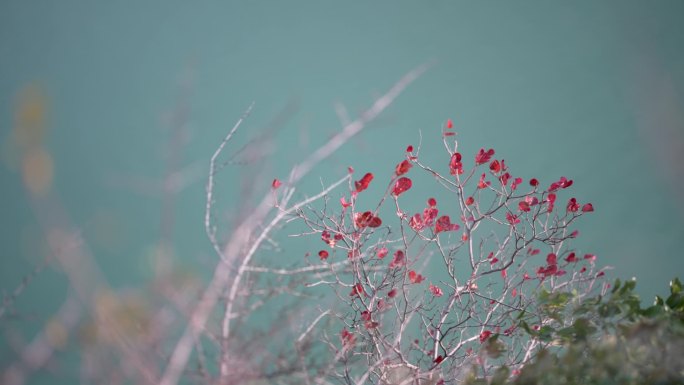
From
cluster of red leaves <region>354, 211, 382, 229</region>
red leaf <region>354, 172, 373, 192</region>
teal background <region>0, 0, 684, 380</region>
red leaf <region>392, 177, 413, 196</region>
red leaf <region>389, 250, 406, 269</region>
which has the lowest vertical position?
red leaf <region>389, 250, 406, 269</region>

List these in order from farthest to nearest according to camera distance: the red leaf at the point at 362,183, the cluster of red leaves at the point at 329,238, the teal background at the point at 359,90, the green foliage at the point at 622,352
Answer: the teal background at the point at 359,90 < the cluster of red leaves at the point at 329,238 < the red leaf at the point at 362,183 < the green foliage at the point at 622,352

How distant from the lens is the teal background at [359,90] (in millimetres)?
4867

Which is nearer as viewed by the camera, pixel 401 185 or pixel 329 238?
pixel 401 185

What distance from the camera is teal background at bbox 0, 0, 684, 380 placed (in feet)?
16.0

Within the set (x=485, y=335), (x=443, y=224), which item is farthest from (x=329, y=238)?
(x=485, y=335)

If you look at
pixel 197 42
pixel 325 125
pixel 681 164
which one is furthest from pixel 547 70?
pixel 197 42

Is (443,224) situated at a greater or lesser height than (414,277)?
greater

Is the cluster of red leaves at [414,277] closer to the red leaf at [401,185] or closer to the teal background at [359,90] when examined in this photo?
the red leaf at [401,185]

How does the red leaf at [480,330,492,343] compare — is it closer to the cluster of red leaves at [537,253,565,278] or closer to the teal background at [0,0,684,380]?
the cluster of red leaves at [537,253,565,278]

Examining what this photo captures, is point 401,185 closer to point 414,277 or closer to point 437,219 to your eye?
point 437,219

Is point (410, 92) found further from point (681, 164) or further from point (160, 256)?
point (160, 256)

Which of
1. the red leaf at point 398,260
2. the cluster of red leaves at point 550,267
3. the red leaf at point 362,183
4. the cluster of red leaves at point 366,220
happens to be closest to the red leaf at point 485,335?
the cluster of red leaves at point 550,267

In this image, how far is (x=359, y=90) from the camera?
215 inches

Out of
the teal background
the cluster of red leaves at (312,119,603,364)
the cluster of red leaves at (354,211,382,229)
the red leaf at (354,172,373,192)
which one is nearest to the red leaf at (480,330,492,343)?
the cluster of red leaves at (312,119,603,364)
